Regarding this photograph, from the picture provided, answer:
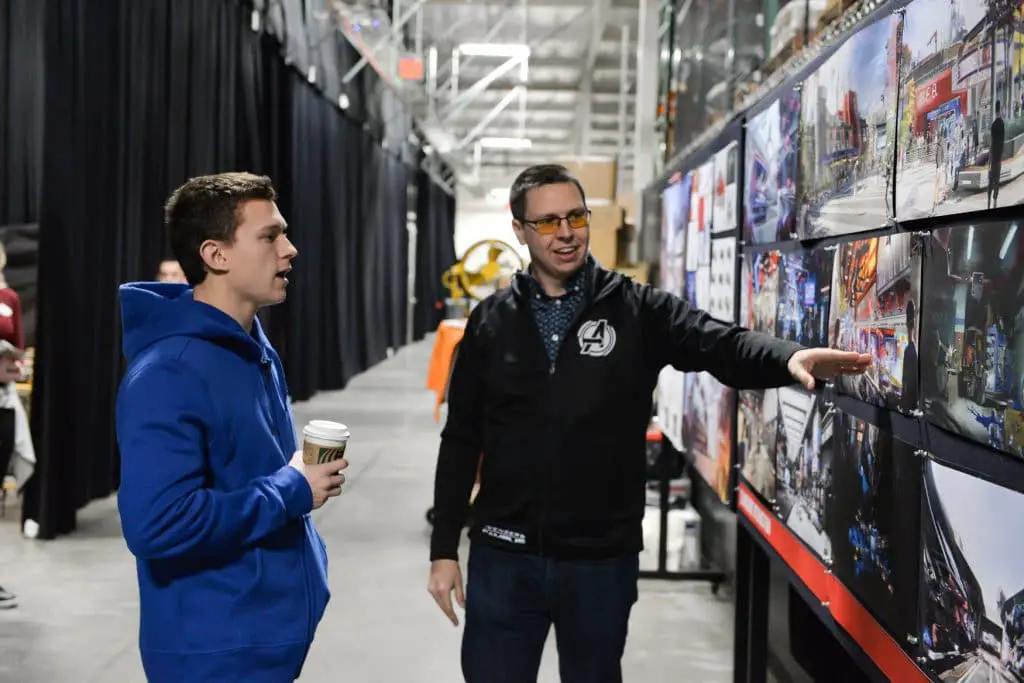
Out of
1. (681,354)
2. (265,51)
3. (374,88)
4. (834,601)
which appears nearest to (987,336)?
(681,354)

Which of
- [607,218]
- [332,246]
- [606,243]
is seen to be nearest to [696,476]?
[606,243]

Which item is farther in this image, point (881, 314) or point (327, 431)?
point (881, 314)

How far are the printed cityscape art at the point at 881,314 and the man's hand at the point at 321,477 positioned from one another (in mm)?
944

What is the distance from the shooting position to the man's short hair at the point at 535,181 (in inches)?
86.1

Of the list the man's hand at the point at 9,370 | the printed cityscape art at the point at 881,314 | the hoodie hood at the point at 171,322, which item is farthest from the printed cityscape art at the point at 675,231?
the man's hand at the point at 9,370

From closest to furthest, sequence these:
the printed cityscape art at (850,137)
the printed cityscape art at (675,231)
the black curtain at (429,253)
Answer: the printed cityscape art at (850,137), the printed cityscape art at (675,231), the black curtain at (429,253)

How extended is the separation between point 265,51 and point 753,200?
26.3 feet

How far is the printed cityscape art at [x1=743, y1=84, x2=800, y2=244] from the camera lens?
2643 millimetres

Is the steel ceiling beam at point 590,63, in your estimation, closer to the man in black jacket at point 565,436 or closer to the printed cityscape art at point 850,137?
the printed cityscape art at point 850,137

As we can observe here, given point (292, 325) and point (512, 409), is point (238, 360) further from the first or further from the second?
point (292, 325)

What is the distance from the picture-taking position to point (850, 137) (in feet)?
7.09

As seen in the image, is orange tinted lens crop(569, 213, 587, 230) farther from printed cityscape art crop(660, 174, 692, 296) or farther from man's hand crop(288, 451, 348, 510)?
printed cityscape art crop(660, 174, 692, 296)

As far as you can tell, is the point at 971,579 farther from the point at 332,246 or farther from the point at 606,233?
the point at 332,246

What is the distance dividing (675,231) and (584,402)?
2.81 m
